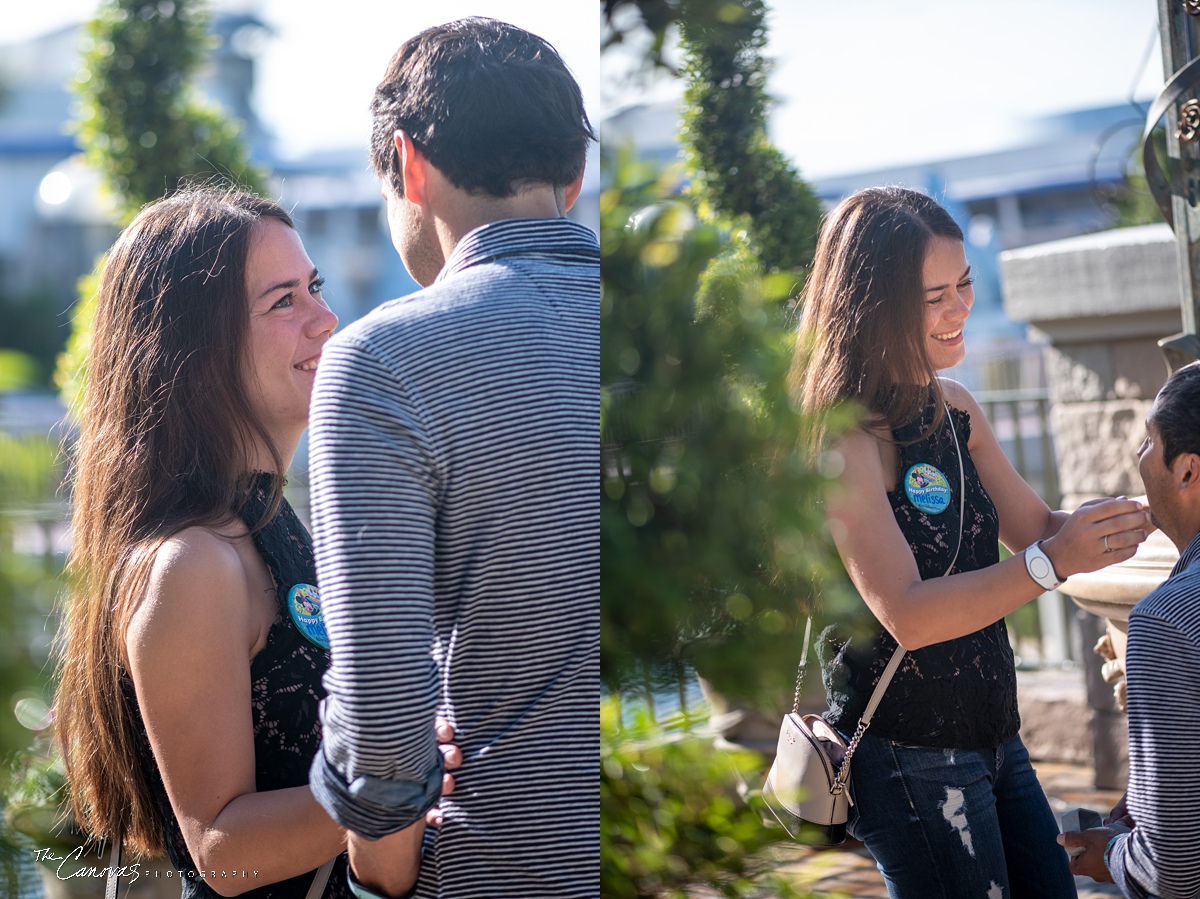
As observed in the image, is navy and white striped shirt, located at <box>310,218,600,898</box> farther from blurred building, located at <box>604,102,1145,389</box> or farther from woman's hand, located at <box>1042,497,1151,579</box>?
woman's hand, located at <box>1042,497,1151,579</box>

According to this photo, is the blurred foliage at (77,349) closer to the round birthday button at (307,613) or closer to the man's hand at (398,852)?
the round birthday button at (307,613)

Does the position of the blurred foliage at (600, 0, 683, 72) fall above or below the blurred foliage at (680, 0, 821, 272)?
above

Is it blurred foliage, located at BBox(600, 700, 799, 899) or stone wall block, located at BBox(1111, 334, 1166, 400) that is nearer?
blurred foliage, located at BBox(600, 700, 799, 899)

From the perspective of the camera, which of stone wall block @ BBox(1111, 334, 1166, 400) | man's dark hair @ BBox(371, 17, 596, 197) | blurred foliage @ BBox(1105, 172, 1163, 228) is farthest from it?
blurred foliage @ BBox(1105, 172, 1163, 228)

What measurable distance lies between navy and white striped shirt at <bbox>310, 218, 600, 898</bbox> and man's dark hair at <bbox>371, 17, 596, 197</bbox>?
0.35 feet

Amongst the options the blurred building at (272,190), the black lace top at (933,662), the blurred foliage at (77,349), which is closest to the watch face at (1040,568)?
the black lace top at (933,662)

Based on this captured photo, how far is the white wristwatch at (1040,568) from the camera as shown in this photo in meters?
1.48

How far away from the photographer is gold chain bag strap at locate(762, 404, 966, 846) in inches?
62.4

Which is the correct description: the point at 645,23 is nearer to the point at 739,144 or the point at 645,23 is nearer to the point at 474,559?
the point at 739,144

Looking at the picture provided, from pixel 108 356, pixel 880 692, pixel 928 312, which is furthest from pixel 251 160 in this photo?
pixel 880 692

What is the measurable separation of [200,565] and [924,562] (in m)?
1.00

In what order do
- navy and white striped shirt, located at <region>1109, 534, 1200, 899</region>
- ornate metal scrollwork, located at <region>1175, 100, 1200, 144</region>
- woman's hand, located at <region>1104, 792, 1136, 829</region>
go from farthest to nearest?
ornate metal scrollwork, located at <region>1175, 100, 1200, 144</region>, woman's hand, located at <region>1104, 792, 1136, 829</region>, navy and white striped shirt, located at <region>1109, 534, 1200, 899</region>

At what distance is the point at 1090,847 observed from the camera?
5.35ft

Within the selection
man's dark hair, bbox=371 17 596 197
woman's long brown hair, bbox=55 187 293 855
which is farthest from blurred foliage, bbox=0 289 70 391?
man's dark hair, bbox=371 17 596 197
